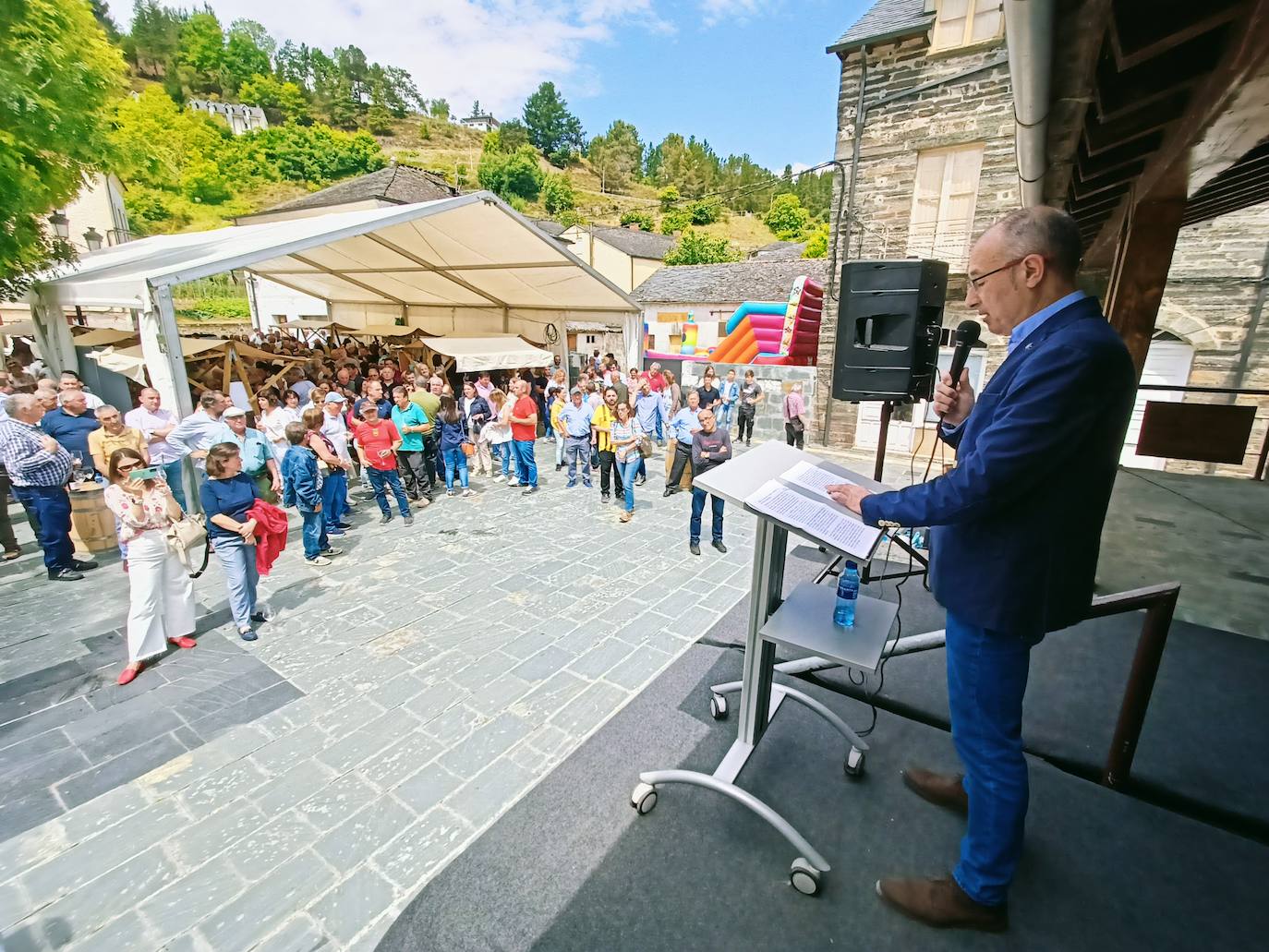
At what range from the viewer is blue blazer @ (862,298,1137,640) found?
1.70 m

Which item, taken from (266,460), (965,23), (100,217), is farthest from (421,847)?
(100,217)

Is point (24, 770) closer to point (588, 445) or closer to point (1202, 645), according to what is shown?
point (588, 445)

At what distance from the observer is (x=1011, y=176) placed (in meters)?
10.9

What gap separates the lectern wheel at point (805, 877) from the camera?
232 cm

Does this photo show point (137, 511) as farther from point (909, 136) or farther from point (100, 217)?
point (100, 217)

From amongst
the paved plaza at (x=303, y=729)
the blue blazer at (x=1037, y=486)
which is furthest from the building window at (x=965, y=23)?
the blue blazer at (x=1037, y=486)

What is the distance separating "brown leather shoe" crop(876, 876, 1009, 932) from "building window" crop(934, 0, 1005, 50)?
1450cm

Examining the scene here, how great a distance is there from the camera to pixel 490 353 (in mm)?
13922

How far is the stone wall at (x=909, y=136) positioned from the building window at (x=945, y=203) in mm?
148

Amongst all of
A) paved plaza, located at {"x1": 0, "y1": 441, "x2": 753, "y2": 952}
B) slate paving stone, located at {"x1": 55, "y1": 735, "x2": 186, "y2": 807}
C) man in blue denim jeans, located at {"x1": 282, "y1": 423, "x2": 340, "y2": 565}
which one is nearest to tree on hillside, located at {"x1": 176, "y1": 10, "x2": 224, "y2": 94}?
man in blue denim jeans, located at {"x1": 282, "y1": 423, "x2": 340, "y2": 565}

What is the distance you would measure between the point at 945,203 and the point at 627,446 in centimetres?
940

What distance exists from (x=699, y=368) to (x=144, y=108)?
77.2 meters

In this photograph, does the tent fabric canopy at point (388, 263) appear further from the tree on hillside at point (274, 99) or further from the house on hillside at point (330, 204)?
the tree on hillside at point (274, 99)

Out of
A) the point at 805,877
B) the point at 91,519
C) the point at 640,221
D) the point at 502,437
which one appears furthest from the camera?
the point at 640,221
